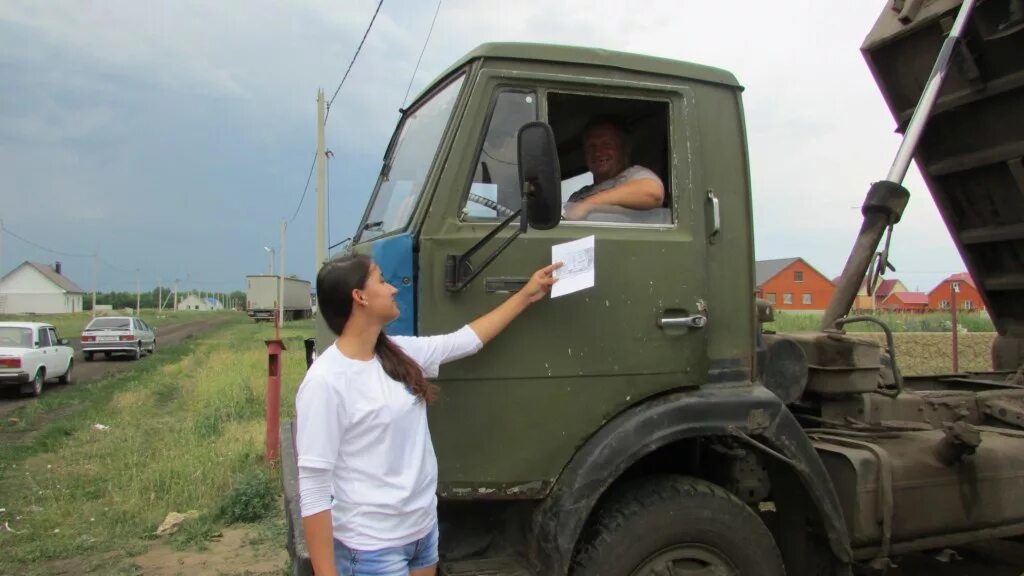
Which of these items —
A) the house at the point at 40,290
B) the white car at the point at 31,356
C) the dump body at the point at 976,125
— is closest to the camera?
the dump body at the point at 976,125

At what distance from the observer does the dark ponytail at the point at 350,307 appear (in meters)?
2.25

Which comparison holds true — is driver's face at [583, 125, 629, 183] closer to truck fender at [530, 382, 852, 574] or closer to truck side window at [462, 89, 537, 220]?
truck side window at [462, 89, 537, 220]

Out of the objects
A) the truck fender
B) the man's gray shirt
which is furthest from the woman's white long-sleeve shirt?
the man's gray shirt

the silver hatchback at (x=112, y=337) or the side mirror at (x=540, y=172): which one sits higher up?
the side mirror at (x=540, y=172)

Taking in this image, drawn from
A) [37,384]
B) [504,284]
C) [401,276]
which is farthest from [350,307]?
[37,384]

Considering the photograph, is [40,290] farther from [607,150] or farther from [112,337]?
[607,150]

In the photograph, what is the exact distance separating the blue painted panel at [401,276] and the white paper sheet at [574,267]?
51 cm

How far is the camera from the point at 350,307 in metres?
2.26

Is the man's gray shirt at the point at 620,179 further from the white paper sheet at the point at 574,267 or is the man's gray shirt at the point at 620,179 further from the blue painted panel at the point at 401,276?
the blue painted panel at the point at 401,276

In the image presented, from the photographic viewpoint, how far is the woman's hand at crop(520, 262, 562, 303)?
8.71ft

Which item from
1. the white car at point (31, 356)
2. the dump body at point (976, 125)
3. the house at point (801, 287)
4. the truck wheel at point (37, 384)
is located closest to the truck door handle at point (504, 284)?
the dump body at point (976, 125)

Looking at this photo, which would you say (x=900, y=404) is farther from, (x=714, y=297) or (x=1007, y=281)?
(x=714, y=297)

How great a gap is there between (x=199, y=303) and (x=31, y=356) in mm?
135354

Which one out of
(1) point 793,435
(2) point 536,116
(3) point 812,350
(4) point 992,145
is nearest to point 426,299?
(2) point 536,116
